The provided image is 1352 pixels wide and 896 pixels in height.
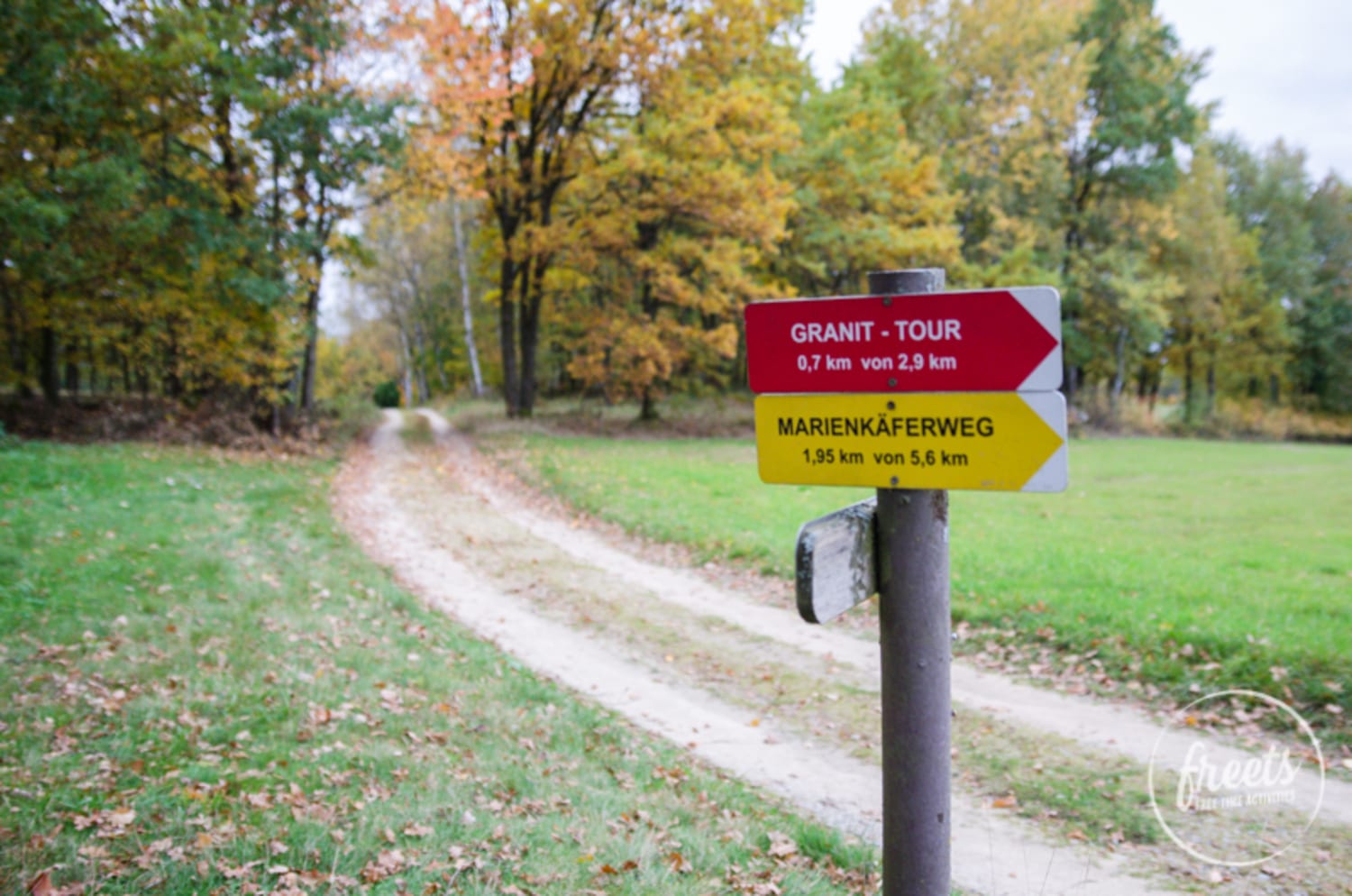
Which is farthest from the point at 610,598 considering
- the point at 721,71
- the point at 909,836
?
the point at 721,71

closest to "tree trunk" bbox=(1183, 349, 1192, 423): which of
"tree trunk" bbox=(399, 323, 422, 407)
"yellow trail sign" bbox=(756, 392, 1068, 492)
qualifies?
"tree trunk" bbox=(399, 323, 422, 407)

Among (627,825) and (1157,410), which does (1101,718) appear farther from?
(1157,410)

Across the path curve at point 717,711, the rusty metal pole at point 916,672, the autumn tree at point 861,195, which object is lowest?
the path curve at point 717,711

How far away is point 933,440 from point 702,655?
551 cm

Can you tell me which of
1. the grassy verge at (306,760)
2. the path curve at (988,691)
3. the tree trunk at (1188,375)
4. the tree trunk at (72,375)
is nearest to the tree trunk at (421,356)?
the tree trunk at (72,375)

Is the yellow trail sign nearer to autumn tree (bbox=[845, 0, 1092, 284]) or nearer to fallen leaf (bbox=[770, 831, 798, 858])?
fallen leaf (bbox=[770, 831, 798, 858])

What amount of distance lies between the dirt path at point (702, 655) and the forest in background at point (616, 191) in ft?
24.5

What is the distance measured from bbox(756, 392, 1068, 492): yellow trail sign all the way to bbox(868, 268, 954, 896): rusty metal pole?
106 mm

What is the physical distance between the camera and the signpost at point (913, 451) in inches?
91.0

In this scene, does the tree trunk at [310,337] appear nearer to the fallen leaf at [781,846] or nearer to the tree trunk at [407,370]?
the fallen leaf at [781,846]

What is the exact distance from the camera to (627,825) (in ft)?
13.8

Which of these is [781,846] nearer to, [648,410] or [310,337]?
[310,337]

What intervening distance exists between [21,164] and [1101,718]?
17288mm

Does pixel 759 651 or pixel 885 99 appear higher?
pixel 885 99
